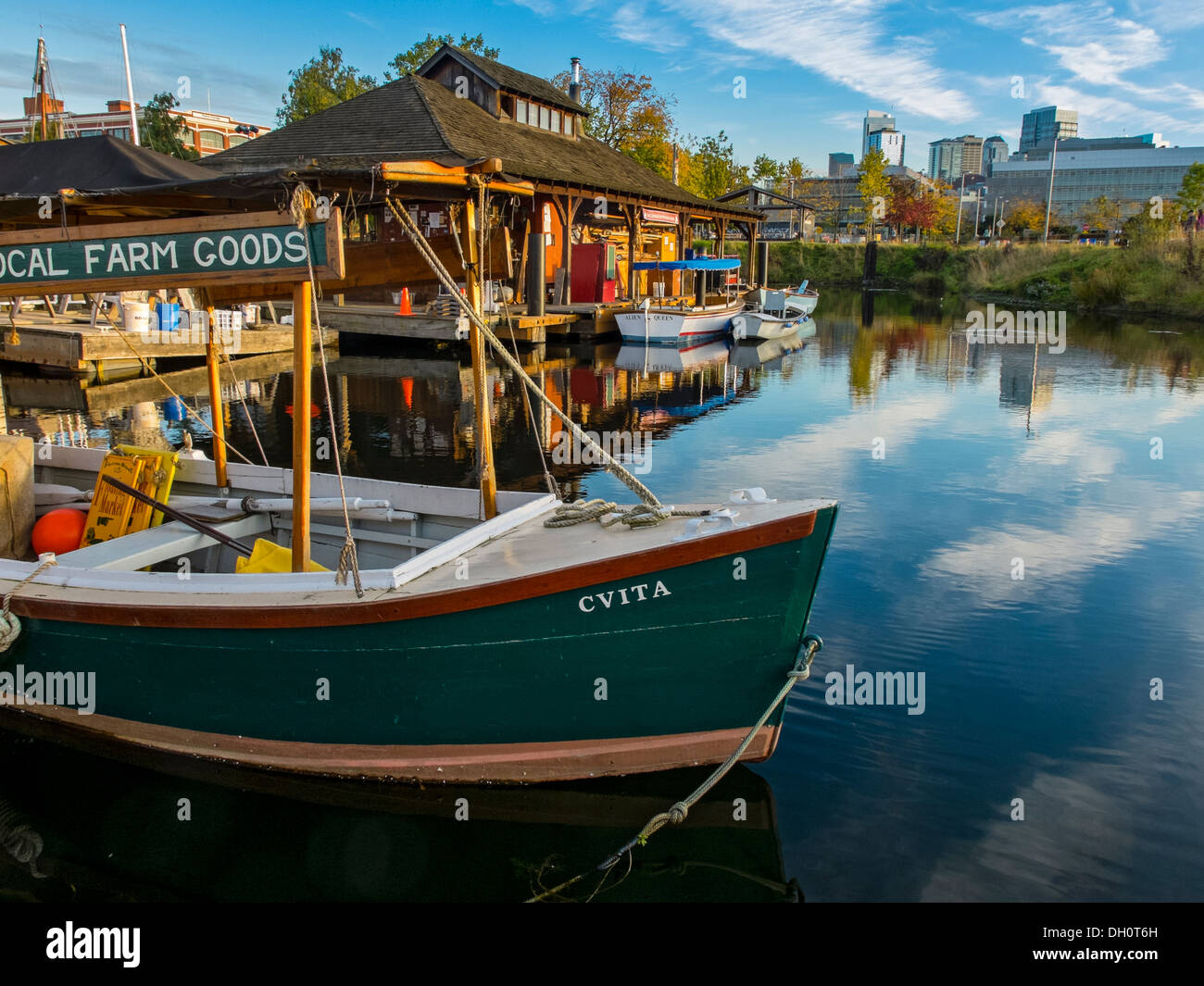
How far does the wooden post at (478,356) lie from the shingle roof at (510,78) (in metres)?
29.1

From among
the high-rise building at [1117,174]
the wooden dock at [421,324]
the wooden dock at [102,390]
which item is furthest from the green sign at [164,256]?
the high-rise building at [1117,174]

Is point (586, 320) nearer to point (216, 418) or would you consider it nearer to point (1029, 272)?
point (216, 418)

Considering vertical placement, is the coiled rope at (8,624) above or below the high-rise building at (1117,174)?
below

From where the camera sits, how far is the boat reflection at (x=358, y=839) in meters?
4.90

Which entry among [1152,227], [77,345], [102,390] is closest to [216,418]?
[102,390]

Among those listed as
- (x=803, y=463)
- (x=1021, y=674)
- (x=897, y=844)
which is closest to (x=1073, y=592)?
(x=1021, y=674)

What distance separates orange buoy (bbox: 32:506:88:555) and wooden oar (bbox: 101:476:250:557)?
55 cm

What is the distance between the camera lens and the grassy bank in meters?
42.8

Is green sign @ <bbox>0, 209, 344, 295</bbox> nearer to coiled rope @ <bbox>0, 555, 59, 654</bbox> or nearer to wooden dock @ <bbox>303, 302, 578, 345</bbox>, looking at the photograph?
coiled rope @ <bbox>0, 555, 59, 654</bbox>

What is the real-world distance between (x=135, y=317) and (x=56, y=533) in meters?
18.1

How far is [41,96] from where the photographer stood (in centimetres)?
3041

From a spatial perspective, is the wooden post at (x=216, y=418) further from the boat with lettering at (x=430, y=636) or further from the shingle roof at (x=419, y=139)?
the shingle roof at (x=419, y=139)

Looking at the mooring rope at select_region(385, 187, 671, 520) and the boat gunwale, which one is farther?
the mooring rope at select_region(385, 187, 671, 520)

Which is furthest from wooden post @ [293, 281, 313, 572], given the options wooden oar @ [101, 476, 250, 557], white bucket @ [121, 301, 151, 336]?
white bucket @ [121, 301, 151, 336]
